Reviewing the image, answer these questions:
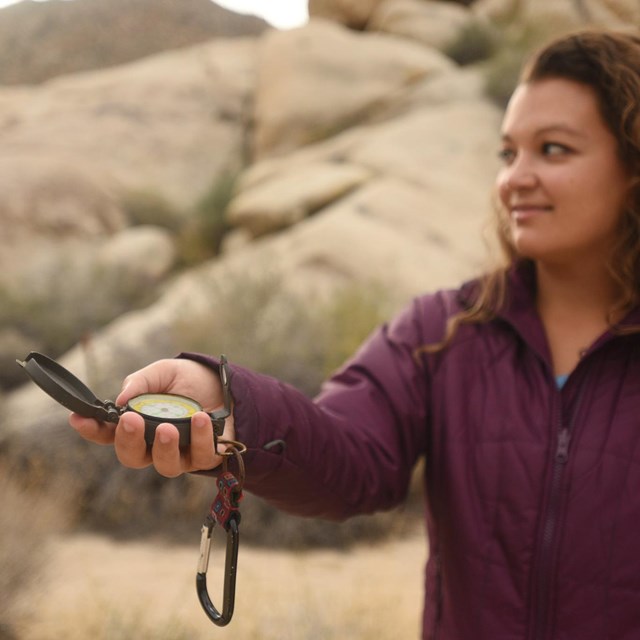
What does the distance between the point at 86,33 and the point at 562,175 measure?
21325 millimetres

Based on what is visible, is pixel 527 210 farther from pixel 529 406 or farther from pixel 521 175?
pixel 529 406

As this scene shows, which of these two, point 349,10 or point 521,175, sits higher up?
point 521,175

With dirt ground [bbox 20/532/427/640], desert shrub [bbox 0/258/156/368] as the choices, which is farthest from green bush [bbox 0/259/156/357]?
dirt ground [bbox 20/532/427/640]

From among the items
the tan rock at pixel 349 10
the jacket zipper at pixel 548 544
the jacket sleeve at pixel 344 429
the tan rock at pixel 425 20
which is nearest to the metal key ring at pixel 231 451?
the jacket sleeve at pixel 344 429

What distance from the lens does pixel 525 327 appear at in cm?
186

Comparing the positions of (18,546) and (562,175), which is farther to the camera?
(18,546)

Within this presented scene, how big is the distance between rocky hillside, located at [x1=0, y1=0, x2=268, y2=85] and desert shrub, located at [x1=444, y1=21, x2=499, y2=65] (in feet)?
30.2

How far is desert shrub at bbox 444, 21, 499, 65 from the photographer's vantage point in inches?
566

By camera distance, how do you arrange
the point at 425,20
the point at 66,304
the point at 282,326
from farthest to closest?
the point at 425,20, the point at 66,304, the point at 282,326

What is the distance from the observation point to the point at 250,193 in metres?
10.9

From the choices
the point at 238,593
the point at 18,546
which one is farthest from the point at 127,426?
the point at 238,593

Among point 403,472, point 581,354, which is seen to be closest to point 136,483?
point 403,472

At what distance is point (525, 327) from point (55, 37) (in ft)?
70.3

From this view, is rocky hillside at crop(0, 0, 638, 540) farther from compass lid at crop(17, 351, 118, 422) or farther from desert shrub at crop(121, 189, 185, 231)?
compass lid at crop(17, 351, 118, 422)
